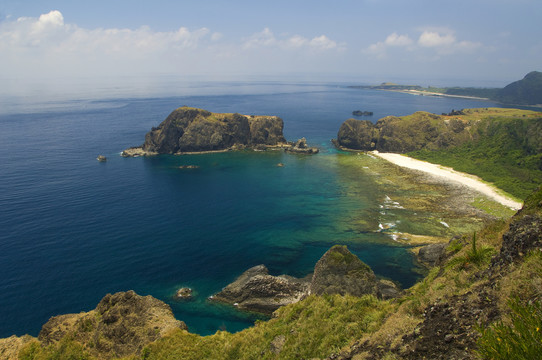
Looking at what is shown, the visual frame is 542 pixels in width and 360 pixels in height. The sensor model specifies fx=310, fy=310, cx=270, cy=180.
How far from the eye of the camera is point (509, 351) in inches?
406

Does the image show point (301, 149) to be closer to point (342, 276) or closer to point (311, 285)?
point (311, 285)

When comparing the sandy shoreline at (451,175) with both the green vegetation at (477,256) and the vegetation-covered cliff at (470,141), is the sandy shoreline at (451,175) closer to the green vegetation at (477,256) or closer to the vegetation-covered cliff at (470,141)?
the vegetation-covered cliff at (470,141)

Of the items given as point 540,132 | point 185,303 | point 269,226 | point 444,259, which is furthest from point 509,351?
point 540,132

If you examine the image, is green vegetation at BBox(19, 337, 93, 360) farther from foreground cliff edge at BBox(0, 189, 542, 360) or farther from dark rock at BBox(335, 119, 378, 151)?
dark rock at BBox(335, 119, 378, 151)

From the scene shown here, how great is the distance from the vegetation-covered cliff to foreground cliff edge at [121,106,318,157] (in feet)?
116

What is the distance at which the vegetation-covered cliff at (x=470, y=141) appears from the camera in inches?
4432

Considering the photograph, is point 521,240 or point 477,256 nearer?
point 521,240

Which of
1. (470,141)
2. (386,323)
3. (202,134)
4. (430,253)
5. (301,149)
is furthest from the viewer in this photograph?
(202,134)

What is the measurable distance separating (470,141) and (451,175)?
44.1 meters

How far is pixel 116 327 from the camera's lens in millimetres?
33594

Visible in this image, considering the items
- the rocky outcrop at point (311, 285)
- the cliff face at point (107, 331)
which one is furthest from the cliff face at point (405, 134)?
the cliff face at point (107, 331)

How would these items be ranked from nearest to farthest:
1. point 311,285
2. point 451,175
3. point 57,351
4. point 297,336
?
point 297,336
point 57,351
point 311,285
point 451,175

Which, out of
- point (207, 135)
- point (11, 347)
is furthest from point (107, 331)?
point (207, 135)

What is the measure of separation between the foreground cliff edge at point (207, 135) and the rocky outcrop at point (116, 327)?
11740cm
